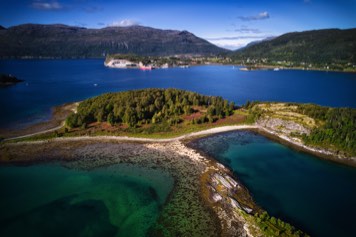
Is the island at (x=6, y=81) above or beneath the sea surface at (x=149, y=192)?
above

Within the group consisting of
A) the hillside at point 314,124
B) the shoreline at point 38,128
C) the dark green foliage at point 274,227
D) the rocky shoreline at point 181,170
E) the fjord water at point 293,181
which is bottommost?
the fjord water at point 293,181

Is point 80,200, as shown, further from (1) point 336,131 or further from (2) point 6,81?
(2) point 6,81

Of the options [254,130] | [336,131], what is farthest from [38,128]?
[336,131]

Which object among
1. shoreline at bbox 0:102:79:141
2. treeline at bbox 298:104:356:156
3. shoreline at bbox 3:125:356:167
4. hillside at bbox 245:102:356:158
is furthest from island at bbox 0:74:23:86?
treeline at bbox 298:104:356:156

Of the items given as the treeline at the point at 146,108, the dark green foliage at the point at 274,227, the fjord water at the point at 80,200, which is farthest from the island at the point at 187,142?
the fjord water at the point at 80,200

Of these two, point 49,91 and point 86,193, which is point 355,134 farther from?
point 49,91

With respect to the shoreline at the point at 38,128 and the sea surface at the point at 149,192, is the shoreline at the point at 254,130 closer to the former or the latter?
the shoreline at the point at 38,128
